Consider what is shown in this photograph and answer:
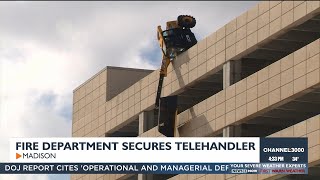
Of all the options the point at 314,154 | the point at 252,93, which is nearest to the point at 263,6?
the point at 252,93

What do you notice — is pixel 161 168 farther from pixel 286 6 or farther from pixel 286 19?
pixel 286 6

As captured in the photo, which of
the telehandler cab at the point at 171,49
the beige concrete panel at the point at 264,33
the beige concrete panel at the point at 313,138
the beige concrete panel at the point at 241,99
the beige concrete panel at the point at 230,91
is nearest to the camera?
the beige concrete panel at the point at 313,138

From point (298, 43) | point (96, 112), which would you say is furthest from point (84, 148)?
point (96, 112)

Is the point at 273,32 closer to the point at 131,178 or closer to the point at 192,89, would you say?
the point at 192,89

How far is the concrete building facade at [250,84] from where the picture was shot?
64.7 metres

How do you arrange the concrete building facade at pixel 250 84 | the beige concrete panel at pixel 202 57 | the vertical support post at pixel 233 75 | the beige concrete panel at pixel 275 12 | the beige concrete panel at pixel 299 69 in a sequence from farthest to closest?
1. the beige concrete panel at pixel 202 57
2. the vertical support post at pixel 233 75
3. the beige concrete panel at pixel 275 12
4. the concrete building facade at pixel 250 84
5. the beige concrete panel at pixel 299 69

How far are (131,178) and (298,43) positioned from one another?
27.4m

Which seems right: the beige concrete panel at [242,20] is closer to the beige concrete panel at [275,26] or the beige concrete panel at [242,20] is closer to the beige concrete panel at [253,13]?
the beige concrete panel at [253,13]

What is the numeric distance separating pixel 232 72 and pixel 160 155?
1658 cm

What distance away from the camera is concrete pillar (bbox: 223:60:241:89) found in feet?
242

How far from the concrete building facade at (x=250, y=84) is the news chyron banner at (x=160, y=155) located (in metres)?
3.73

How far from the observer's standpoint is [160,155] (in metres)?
58.8

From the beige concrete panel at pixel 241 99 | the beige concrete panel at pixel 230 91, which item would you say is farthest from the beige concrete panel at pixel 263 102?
the beige concrete panel at pixel 230 91

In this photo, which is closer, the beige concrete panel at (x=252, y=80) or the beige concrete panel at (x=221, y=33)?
the beige concrete panel at (x=252, y=80)
